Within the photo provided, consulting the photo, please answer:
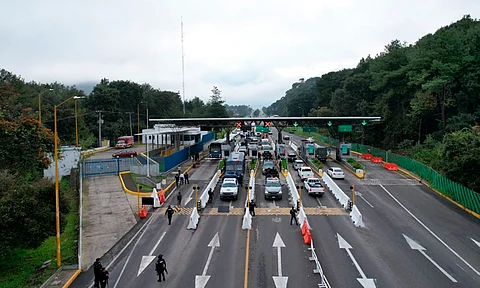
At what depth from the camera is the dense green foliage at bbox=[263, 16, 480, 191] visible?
3334cm

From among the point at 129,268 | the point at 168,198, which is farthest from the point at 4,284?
the point at 168,198

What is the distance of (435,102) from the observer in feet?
176

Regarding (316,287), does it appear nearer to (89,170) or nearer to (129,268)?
(129,268)

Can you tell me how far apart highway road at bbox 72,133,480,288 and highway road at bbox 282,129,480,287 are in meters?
0.05

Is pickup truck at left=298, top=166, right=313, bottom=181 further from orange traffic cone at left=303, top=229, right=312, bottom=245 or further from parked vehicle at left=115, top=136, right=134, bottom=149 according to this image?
parked vehicle at left=115, top=136, right=134, bottom=149

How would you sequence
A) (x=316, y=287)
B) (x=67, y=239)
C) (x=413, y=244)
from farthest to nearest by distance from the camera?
(x=67, y=239), (x=413, y=244), (x=316, y=287)

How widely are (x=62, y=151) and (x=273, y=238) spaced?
28.9 m

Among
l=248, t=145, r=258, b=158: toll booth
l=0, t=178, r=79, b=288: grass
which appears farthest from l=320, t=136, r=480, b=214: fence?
l=0, t=178, r=79, b=288: grass

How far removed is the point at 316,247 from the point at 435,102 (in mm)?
41509

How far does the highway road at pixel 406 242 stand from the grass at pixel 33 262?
43.8ft

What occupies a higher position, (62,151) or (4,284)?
(62,151)

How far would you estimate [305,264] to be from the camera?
18.5 meters

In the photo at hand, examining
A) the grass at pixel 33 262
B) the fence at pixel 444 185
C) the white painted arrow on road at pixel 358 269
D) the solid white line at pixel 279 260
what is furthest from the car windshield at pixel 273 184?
the grass at pixel 33 262

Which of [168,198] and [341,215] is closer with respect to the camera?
[341,215]
